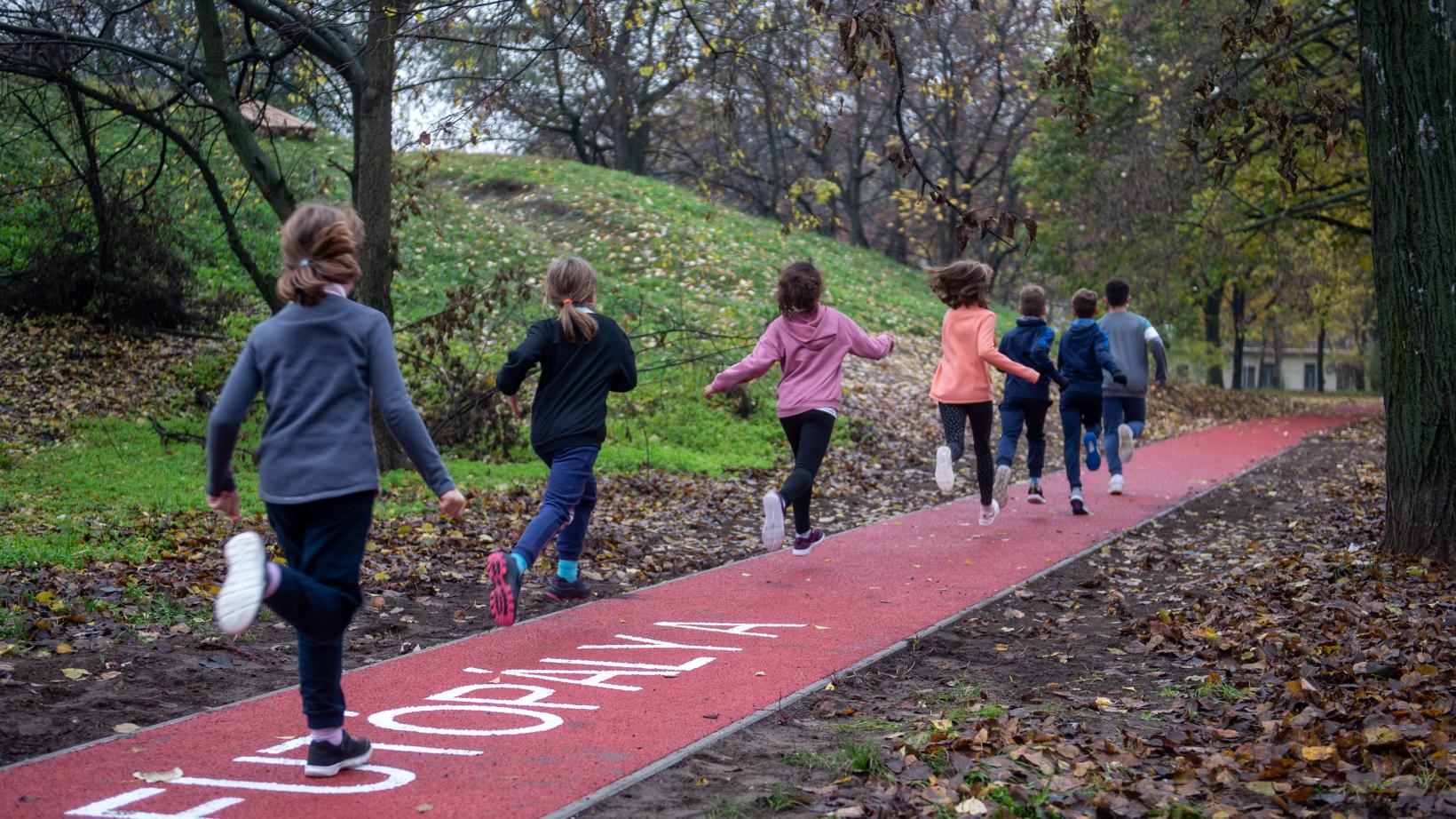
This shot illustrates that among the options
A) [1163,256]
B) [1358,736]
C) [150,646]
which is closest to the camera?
[1358,736]

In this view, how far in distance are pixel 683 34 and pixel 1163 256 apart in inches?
646

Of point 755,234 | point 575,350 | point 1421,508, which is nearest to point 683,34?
point 575,350

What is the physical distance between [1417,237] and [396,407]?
6.53 m

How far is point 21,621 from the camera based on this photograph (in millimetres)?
6719

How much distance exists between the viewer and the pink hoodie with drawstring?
8.90 m

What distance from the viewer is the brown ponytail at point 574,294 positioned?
Result: 7148 mm

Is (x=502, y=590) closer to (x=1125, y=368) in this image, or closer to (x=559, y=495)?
(x=559, y=495)

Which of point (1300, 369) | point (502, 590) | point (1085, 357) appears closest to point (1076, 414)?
point (1085, 357)

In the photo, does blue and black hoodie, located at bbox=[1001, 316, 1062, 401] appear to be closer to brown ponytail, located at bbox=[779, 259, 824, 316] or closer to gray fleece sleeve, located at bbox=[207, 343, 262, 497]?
brown ponytail, located at bbox=[779, 259, 824, 316]

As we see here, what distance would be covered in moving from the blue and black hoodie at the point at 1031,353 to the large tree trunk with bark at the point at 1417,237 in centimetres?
332

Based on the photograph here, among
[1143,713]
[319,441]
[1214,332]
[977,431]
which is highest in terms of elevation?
[1214,332]

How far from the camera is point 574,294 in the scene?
7336mm

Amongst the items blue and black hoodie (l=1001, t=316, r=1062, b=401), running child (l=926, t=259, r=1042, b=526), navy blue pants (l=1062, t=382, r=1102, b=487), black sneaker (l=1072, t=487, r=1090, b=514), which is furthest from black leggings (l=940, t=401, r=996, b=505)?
navy blue pants (l=1062, t=382, r=1102, b=487)

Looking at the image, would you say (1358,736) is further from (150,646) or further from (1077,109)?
(150,646)
